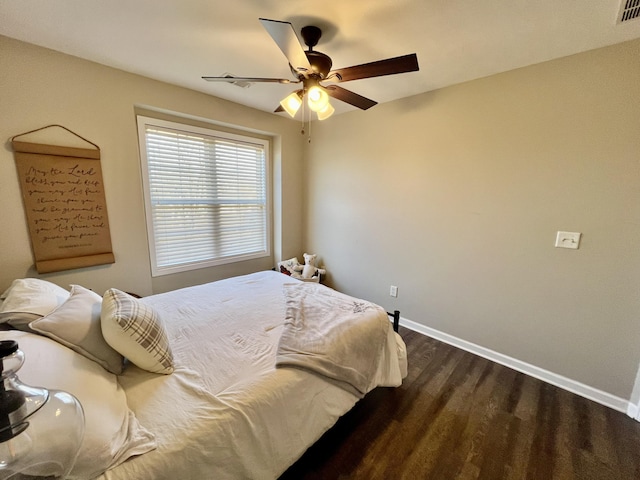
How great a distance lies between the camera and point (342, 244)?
3463 millimetres

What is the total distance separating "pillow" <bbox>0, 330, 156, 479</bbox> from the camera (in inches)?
31.0

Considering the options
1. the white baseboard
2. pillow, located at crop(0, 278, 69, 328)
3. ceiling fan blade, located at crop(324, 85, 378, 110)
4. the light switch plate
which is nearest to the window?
pillow, located at crop(0, 278, 69, 328)

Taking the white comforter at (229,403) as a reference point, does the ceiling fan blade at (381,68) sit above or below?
above

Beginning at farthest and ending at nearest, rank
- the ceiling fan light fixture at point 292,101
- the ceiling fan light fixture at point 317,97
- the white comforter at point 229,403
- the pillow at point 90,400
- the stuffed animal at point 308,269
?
the stuffed animal at point 308,269 → the ceiling fan light fixture at point 292,101 → the ceiling fan light fixture at point 317,97 → the white comforter at point 229,403 → the pillow at point 90,400

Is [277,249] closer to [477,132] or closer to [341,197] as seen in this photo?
[341,197]

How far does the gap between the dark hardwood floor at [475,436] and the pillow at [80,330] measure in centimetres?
107

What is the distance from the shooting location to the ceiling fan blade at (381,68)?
137cm

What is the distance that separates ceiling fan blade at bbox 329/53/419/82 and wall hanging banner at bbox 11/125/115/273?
212 centimetres

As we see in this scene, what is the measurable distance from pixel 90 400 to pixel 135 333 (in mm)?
294

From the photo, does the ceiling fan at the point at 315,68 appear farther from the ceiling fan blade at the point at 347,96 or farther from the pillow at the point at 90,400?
the pillow at the point at 90,400

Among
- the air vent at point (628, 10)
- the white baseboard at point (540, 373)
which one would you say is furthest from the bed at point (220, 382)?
the air vent at point (628, 10)

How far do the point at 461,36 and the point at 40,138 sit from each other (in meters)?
3.08

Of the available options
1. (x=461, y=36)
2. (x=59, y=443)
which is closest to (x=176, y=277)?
(x=59, y=443)

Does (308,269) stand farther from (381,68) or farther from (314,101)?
(381,68)
